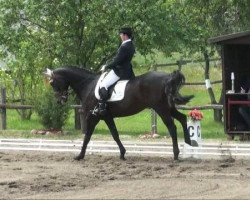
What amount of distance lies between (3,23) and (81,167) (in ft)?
30.8

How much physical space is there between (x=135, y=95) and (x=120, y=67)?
64 cm

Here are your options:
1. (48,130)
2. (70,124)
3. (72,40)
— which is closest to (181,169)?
(48,130)

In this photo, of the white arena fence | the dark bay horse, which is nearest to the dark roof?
the white arena fence

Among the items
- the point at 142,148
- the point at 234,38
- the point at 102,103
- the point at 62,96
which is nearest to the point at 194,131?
the point at 142,148

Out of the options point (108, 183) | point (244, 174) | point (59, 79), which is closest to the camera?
point (108, 183)

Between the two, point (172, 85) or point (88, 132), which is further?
point (88, 132)

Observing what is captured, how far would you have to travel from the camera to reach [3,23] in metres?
20.9

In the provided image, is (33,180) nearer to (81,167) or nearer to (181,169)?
(81,167)

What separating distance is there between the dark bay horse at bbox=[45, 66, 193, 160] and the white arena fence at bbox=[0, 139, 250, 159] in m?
0.61

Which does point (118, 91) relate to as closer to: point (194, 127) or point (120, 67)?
point (120, 67)

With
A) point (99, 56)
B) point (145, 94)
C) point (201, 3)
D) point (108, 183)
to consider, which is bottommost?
point (108, 183)

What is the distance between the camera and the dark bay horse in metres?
13.2

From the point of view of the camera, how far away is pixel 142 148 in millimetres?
15070

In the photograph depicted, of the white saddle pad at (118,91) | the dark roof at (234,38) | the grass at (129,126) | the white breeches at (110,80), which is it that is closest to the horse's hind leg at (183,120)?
the white saddle pad at (118,91)
